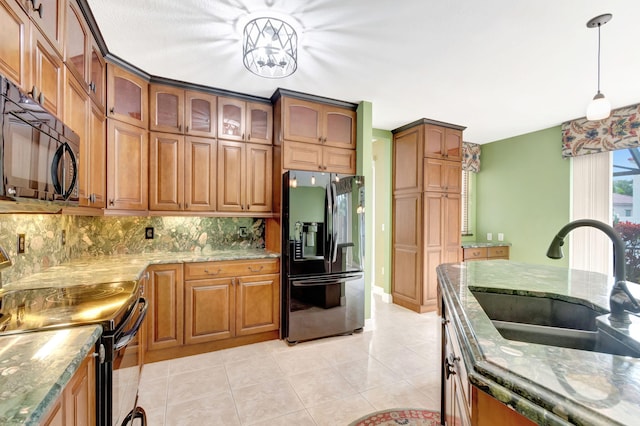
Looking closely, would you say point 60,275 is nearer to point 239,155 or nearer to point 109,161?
point 109,161

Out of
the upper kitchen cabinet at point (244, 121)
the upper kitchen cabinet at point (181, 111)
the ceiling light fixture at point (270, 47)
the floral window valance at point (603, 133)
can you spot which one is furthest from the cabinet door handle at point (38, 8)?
the floral window valance at point (603, 133)

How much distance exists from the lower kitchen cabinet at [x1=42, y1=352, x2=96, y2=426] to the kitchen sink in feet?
4.78

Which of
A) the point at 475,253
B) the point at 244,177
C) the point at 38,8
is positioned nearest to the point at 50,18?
the point at 38,8

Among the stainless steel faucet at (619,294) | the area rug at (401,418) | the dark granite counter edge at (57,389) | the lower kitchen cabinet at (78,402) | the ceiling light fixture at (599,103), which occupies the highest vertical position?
the ceiling light fixture at (599,103)

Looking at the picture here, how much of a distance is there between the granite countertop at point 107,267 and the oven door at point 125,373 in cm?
39

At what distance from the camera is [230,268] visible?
2.91 meters

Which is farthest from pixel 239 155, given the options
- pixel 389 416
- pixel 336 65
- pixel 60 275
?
pixel 389 416

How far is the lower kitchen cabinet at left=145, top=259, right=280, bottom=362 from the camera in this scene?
267 cm

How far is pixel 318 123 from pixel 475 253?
120 inches

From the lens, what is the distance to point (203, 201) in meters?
3.03

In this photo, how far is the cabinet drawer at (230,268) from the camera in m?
2.77

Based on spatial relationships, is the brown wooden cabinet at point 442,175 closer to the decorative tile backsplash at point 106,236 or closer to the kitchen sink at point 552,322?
the decorative tile backsplash at point 106,236

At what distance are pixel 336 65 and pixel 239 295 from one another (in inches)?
90.0

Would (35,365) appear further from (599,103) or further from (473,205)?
(473,205)
